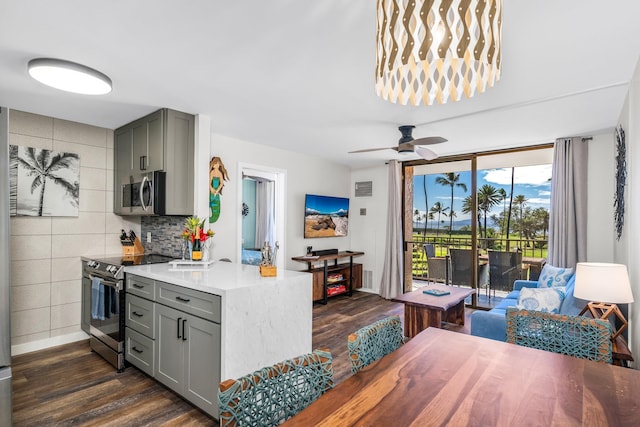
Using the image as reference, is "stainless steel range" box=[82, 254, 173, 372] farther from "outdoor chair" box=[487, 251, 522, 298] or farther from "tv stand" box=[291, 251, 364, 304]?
"outdoor chair" box=[487, 251, 522, 298]

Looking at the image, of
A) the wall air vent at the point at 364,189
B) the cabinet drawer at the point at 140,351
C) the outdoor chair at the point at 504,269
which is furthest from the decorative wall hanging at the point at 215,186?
the outdoor chair at the point at 504,269

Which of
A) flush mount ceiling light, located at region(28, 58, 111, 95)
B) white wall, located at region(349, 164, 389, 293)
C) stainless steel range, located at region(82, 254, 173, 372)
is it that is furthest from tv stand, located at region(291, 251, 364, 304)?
flush mount ceiling light, located at region(28, 58, 111, 95)

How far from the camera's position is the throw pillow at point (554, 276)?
3.66m

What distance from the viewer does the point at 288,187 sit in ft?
17.3

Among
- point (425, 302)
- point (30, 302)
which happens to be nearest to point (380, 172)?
point (425, 302)

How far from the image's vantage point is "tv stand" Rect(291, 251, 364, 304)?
5.25 m

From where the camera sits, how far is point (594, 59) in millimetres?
2229

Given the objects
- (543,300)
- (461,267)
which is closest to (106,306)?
(543,300)

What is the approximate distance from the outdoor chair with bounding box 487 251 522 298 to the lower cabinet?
453 centimetres

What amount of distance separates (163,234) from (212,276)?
1616mm

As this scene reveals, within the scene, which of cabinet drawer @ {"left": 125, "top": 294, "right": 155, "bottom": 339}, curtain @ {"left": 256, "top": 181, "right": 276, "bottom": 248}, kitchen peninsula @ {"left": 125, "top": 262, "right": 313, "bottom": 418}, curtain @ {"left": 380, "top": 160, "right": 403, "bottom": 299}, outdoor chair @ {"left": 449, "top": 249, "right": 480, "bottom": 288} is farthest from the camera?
curtain @ {"left": 256, "top": 181, "right": 276, "bottom": 248}

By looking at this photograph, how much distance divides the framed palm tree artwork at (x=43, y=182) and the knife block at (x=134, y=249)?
63 centimetres

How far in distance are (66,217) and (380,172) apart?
4.71 m

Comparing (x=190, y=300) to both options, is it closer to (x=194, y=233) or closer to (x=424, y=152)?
(x=194, y=233)
